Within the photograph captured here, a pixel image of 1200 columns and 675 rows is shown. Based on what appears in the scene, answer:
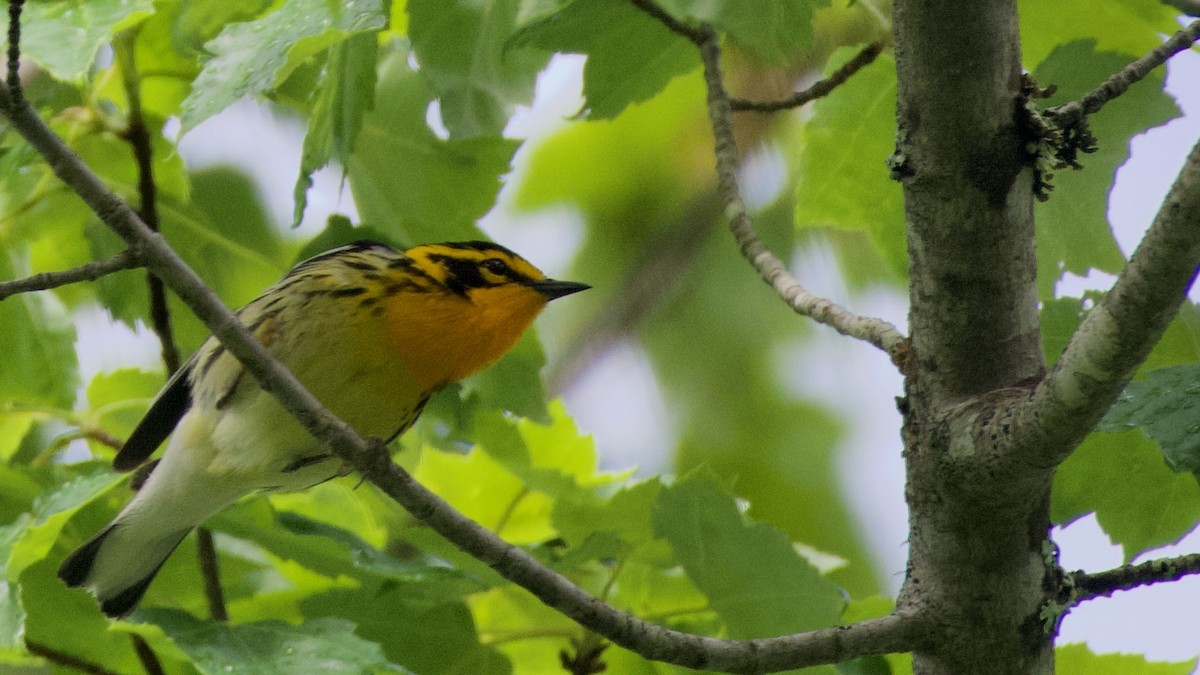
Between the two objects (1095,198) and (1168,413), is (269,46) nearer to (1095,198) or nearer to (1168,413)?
(1168,413)

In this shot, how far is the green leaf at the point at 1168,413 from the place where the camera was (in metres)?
1.48

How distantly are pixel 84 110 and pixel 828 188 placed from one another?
1.53 m

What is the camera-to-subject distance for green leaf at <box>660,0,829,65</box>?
1.86 meters

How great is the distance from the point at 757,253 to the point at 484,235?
0.81m

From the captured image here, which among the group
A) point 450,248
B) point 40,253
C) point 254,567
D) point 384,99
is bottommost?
point 254,567

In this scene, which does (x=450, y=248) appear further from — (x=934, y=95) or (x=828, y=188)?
(x=934, y=95)

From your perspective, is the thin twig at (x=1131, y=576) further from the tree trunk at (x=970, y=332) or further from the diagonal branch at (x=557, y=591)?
the diagonal branch at (x=557, y=591)

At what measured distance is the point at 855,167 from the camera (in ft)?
8.04

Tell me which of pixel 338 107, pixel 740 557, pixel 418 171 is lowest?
pixel 740 557

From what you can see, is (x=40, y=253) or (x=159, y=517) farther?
(x=40, y=253)

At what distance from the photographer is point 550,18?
2127 mm

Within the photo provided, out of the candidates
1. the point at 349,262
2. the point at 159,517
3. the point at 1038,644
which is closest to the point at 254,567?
the point at 159,517

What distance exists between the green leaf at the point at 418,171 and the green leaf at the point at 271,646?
0.98 meters

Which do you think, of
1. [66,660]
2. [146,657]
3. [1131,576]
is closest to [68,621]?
[66,660]
